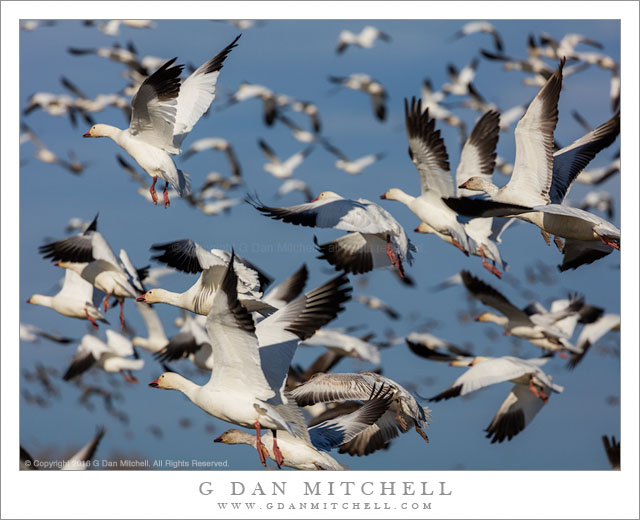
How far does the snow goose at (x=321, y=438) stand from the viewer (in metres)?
8.52

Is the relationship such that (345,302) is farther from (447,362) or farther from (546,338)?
(546,338)

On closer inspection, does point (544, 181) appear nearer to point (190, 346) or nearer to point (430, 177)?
point (430, 177)

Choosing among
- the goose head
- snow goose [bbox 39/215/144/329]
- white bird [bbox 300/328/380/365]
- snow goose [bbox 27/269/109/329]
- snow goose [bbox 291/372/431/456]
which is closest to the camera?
snow goose [bbox 291/372/431/456]

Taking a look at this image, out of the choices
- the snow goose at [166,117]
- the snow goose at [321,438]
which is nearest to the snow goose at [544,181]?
the snow goose at [321,438]

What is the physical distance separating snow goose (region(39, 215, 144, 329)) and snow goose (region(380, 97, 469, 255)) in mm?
3439

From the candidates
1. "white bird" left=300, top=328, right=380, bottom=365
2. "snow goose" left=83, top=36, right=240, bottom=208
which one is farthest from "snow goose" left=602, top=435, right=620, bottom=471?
"snow goose" left=83, top=36, right=240, bottom=208

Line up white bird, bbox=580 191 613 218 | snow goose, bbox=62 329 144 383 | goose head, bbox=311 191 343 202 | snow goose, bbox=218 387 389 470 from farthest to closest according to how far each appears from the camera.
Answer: white bird, bbox=580 191 613 218 < snow goose, bbox=62 329 144 383 < goose head, bbox=311 191 343 202 < snow goose, bbox=218 387 389 470

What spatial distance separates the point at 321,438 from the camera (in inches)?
351

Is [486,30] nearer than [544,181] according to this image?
No

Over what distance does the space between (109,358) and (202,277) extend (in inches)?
238

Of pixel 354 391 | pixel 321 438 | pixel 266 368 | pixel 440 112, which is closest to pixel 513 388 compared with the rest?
pixel 354 391

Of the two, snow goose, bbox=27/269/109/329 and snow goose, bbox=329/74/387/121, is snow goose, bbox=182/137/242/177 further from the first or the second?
snow goose, bbox=27/269/109/329

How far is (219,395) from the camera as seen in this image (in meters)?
7.99

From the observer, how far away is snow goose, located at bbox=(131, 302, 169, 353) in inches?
640
